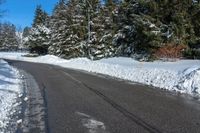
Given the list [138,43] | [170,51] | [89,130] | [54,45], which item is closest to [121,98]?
[89,130]

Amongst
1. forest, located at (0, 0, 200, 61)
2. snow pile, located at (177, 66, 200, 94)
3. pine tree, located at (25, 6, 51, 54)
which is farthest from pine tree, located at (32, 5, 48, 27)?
snow pile, located at (177, 66, 200, 94)

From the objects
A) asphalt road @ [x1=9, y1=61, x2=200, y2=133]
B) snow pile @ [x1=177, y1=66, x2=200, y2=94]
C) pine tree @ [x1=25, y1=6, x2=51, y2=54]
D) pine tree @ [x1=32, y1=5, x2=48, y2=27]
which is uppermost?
pine tree @ [x1=32, y1=5, x2=48, y2=27]

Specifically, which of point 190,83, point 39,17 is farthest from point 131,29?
point 39,17

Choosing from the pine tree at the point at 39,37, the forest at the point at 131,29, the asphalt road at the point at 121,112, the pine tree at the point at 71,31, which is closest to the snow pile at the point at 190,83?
the asphalt road at the point at 121,112

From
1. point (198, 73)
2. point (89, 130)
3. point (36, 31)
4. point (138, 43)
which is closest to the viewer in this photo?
point (89, 130)

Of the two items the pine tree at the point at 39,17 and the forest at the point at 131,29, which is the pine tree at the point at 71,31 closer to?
the forest at the point at 131,29

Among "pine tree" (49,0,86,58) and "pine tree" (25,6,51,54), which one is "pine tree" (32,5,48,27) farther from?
"pine tree" (49,0,86,58)

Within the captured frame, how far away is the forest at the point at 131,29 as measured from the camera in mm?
27625

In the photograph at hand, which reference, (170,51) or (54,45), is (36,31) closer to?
(54,45)

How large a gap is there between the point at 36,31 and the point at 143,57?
123 feet

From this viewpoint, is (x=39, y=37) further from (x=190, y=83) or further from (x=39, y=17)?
(x=190, y=83)

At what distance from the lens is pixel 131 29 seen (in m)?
32.2

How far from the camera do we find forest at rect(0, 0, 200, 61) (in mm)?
Result: 27625

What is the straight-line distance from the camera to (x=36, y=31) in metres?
63.6
